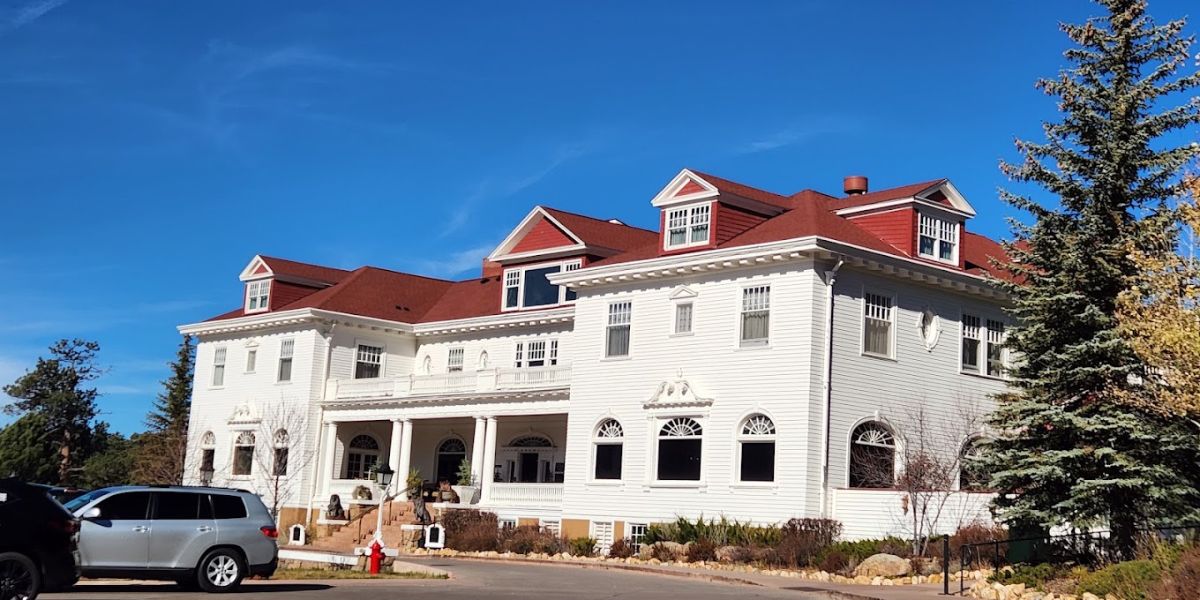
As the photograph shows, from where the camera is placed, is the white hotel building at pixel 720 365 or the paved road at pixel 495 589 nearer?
the paved road at pixel 495 589

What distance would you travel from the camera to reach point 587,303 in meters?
41.1

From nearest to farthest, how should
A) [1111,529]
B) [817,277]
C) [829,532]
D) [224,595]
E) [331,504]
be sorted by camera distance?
[224,595], [1111,529], [829,532], [817,277], [331,504]

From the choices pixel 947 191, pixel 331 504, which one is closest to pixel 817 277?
pixel 947 191

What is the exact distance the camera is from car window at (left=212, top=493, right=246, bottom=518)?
20.9 meters

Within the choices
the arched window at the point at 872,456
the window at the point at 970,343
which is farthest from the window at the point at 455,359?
the window at the point at 970,343

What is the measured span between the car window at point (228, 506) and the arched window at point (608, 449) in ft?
61.9

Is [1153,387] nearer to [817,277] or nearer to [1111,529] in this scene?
[1111,529]

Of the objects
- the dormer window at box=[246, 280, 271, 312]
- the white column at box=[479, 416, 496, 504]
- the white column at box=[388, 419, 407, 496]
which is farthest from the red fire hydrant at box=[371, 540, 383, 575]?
the dormer window at box=[246, 280, 271, 312]

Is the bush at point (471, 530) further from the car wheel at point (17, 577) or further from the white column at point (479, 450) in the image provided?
the car wheel at point (17, 577)

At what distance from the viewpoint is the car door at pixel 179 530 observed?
20188mm

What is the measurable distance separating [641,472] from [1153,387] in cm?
1757

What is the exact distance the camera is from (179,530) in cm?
2034

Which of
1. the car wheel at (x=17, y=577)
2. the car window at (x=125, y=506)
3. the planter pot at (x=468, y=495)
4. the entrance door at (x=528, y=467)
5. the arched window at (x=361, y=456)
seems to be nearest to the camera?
the car wheel at (x=17, y=577)

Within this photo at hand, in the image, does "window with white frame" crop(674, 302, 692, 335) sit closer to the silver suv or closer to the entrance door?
the entrance door
